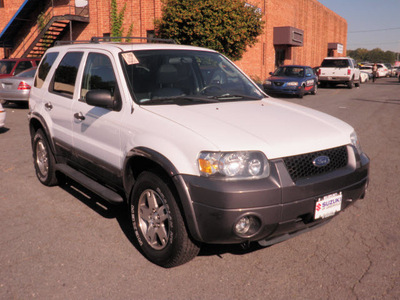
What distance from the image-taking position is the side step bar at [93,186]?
406 centimetres

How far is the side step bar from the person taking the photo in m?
4.06

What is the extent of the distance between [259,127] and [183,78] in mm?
1351

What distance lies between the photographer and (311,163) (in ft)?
11.1

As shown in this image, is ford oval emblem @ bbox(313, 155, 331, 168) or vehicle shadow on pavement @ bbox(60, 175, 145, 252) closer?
ford oval emblem @ bbox(313, 155, 331, 168)

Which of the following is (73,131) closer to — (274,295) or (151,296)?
(151,296)

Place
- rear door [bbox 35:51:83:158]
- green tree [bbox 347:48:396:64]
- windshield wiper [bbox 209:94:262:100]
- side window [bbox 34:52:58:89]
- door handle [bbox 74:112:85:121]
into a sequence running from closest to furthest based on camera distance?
windshield wiper [bbox 209:94:262:100], door handle [bbox 74:112:85:121], rear door [bbox 35:51:83:158], side window [bbox 34:52:58:89], green tree [bbox 347:48:396:64]

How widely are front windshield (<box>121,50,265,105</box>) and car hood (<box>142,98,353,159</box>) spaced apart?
288mm

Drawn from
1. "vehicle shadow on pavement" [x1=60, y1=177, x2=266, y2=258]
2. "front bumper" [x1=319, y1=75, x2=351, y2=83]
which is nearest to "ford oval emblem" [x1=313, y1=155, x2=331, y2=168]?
"vehicle shadow on pavement" [x1=60, y1=177, x2=266, y2=258]

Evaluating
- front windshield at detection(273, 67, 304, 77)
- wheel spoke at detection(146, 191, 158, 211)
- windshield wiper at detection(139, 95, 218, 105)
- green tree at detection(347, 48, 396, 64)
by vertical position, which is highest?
green tree at detection(347, 48, 396, 64)

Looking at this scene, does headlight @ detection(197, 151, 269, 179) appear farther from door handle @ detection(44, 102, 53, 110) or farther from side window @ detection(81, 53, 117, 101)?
door handle @ detection(44, 102, 53, 110)

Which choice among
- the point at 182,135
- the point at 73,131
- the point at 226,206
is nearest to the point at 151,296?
the point at 226,206

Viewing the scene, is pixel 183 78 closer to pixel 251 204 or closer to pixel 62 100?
pixel 62 100

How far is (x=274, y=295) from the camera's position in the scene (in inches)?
125

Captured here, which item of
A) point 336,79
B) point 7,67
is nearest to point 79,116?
point 7,67
